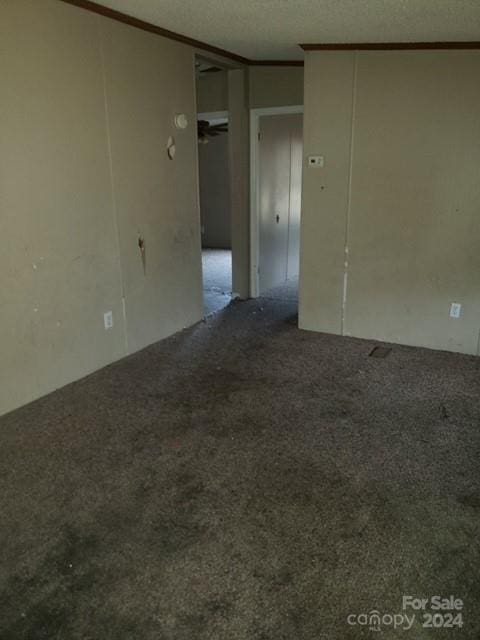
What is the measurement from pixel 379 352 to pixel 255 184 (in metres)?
2.27

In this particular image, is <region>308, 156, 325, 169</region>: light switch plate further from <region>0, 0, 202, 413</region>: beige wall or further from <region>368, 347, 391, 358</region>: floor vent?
<region>368, 347, 391, 358</region>: floor vent

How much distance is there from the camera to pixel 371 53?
3492mm

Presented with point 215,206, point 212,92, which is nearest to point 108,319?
point 212,92

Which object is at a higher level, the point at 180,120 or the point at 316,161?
the point at 180,120

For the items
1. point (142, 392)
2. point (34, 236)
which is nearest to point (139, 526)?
point (142, 392)

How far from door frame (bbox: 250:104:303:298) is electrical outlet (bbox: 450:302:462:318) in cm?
219

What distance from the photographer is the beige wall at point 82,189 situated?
271cm

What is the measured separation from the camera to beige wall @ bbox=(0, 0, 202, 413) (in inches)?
107

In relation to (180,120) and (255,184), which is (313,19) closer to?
(180,120)

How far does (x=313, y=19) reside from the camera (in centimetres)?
290

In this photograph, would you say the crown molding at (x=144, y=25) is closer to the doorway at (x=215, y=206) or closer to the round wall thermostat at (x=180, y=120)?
the round wall thermostat at (x=180, y=120)

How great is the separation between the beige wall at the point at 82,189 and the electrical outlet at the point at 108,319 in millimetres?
44

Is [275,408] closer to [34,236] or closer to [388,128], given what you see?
[34,236]

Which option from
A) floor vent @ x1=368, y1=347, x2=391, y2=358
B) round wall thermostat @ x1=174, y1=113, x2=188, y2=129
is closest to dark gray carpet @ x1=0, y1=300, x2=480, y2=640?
floor vent @ x1=368, y1=347, x2=391, y2=358
